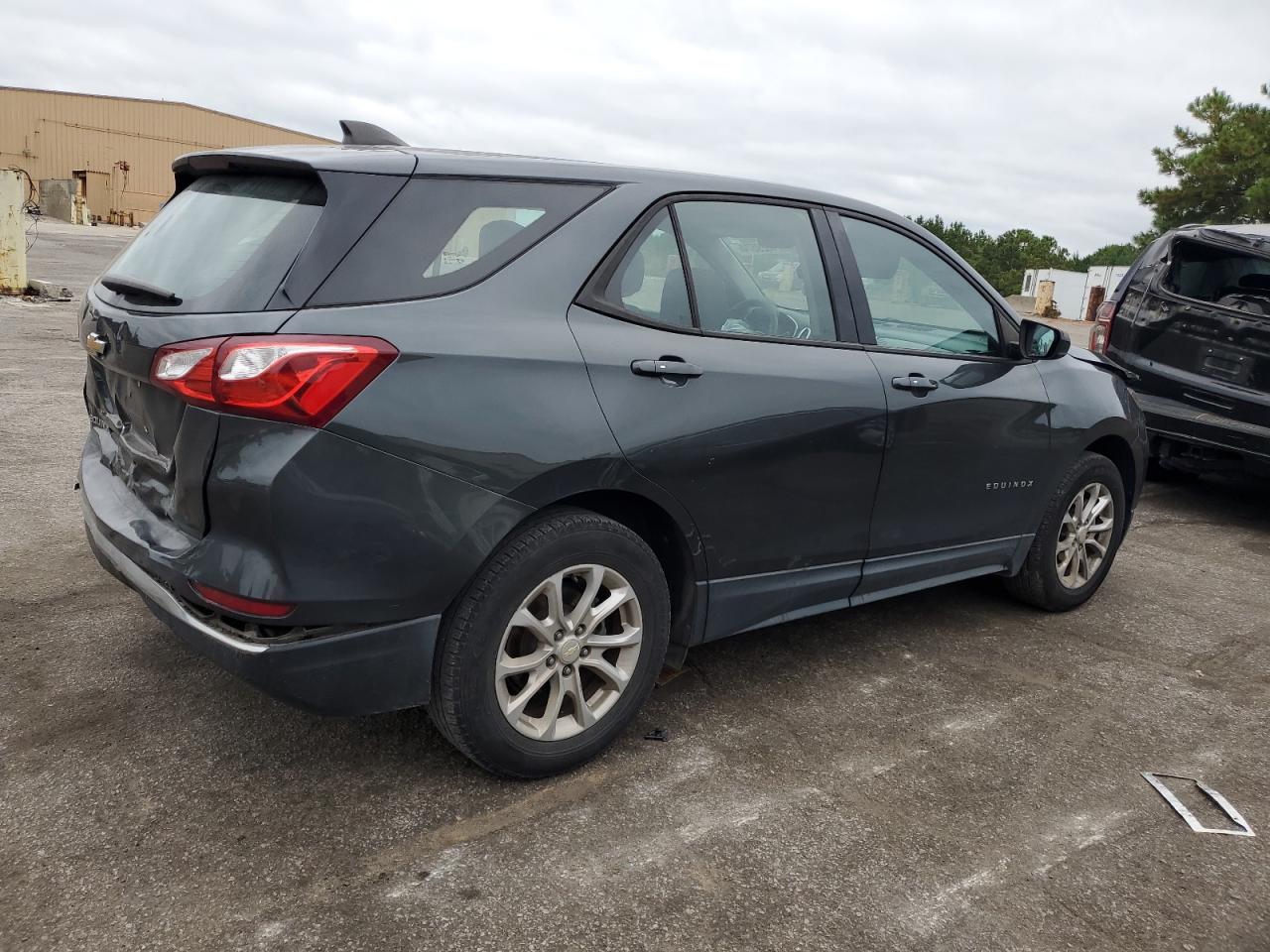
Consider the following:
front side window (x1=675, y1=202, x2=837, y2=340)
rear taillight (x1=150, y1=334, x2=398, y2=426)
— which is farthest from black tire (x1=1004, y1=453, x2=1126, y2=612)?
rear taillight (x1=150, y1=334, x2=398, y2=426)

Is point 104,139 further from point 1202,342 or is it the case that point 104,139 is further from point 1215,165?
→ point 1202,342

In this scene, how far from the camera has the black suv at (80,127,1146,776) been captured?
2461 millimetres

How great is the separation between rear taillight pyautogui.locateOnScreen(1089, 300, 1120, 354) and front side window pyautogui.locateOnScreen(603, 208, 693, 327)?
464cm

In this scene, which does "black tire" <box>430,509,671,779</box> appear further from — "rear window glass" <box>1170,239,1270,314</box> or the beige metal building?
the beige metal building

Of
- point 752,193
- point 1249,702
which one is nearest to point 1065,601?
point 1249,702

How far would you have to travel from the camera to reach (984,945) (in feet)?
Result: 7.77

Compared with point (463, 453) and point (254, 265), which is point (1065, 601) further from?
point (254, 265)

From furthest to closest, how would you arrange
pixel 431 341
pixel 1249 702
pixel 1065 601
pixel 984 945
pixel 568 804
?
pixel 1065 601
pixel 1249 702
pixel 568 804
pixel 431 341
pixel 984 945

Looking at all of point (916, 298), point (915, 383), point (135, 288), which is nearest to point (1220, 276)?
point (916, 298)

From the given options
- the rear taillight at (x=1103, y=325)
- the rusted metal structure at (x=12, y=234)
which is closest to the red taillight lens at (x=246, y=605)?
the rear taillight at (x=1103, y=325)

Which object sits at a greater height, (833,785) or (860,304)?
(860,304)

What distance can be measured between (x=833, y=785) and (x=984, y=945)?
0.70m

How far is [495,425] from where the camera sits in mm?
2604

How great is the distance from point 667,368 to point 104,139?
6755cm
